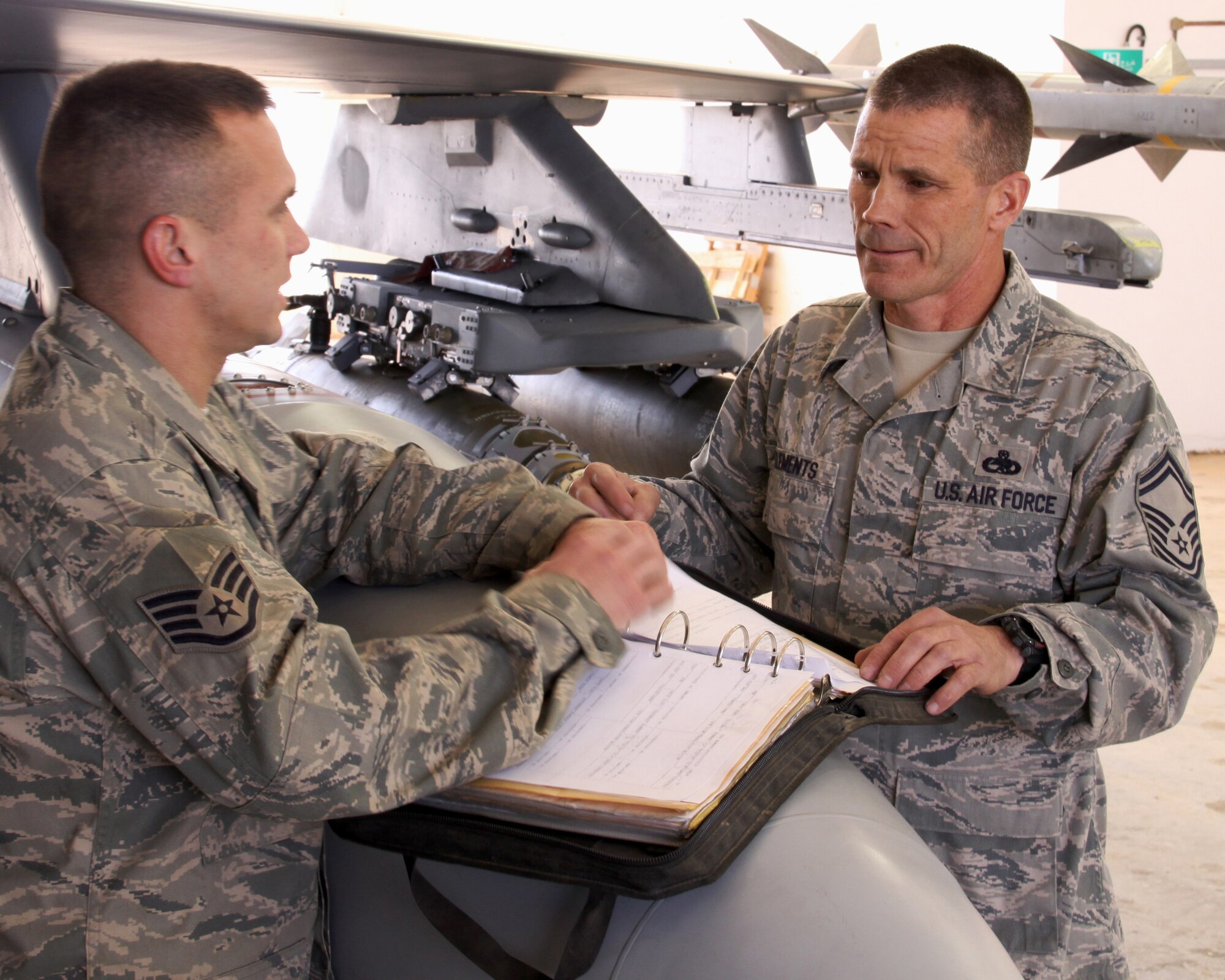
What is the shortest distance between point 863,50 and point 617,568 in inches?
236

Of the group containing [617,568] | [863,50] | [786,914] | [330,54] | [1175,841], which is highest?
[863,50]

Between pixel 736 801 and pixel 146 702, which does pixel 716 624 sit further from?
pixel 146 702

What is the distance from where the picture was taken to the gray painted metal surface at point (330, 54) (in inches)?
122

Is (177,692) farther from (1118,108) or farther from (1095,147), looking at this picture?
(1095,147)

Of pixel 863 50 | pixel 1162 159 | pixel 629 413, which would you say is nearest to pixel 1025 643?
pixel 629 413

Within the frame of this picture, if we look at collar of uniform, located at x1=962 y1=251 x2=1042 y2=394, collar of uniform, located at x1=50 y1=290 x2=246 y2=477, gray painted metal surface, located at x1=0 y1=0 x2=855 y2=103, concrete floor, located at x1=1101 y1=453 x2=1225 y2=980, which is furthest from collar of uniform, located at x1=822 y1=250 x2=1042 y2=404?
gray painted metal surface, located at x1=0 y1=0 x2=855 y2=103

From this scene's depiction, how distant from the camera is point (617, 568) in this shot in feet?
3.82

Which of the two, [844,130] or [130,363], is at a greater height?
[844,130]

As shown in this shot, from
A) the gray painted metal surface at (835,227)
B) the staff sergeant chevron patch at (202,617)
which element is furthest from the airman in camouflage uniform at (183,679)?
the gray painted metal surface at (835,227)

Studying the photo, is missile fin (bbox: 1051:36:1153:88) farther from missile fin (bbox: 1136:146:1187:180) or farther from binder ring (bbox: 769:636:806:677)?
binder ring (bbox: 769:636:806:677)

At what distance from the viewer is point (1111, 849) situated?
2994 mm

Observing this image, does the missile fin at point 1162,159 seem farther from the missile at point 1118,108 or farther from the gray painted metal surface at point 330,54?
the gray painted metal surface at point 330,54

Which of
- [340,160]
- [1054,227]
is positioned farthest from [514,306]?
[1054,227]

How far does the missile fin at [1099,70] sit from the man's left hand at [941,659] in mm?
4410
